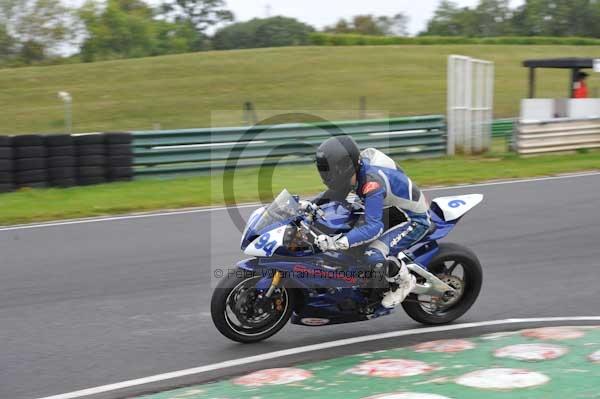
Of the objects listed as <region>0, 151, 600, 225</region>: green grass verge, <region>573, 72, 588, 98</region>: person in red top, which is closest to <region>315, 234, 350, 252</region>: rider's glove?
<region>0, 151, 600, 225</region>: green grass verge

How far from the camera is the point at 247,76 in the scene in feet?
137

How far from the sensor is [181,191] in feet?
47.6

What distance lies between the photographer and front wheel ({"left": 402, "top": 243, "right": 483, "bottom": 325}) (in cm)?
682

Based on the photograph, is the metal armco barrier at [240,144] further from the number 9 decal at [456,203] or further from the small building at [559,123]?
the number 9 decal at [456,203]

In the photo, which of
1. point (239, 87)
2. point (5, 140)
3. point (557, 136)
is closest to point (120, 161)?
point (5, 140)

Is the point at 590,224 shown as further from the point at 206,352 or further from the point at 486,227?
the point at 206,352

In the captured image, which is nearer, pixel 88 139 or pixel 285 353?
pixel 285 353

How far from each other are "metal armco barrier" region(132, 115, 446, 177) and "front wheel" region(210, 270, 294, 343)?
785 centimetres

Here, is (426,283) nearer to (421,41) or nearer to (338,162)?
(338,162)

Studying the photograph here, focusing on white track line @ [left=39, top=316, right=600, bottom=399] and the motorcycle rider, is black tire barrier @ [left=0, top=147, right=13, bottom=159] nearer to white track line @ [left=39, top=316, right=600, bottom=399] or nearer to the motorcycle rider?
the motorcycle rider

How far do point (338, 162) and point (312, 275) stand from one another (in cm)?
97

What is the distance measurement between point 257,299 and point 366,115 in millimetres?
23301

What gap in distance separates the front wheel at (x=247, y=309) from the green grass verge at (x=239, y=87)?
865 inches

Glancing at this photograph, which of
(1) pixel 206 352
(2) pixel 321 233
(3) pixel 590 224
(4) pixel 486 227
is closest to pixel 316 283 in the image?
(2) pixel 321 233
